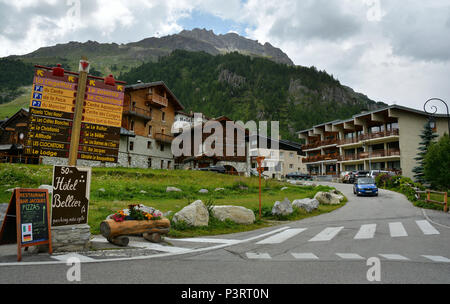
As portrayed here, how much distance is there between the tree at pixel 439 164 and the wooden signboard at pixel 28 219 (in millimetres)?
29462

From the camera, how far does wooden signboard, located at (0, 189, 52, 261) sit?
689 cm

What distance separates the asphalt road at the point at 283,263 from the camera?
5.37m

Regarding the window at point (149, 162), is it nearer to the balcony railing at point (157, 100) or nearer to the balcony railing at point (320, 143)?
the balcony railing at point (157, 100)

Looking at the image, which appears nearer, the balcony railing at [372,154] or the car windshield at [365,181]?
the car windshield at [365,181]

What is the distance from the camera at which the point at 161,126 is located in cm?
5166

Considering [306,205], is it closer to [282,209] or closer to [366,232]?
[282,209]

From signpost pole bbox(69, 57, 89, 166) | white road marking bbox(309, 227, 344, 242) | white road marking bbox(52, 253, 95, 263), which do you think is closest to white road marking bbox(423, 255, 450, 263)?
white road marking bbox(309, 227, 344, 242)

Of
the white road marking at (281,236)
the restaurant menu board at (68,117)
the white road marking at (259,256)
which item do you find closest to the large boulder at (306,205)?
the white road marking at (281,236)

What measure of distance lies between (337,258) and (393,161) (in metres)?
49.5

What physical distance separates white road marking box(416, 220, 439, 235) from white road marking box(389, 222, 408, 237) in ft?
2.43

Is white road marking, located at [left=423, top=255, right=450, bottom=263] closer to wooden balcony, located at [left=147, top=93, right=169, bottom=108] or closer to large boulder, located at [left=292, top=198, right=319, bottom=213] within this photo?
large boulder, located at [left=292, top=198, right=319, bottom=213]

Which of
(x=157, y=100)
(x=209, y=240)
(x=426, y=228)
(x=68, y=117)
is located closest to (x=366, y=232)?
(x=426, y=228)

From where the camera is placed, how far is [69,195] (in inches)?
317
